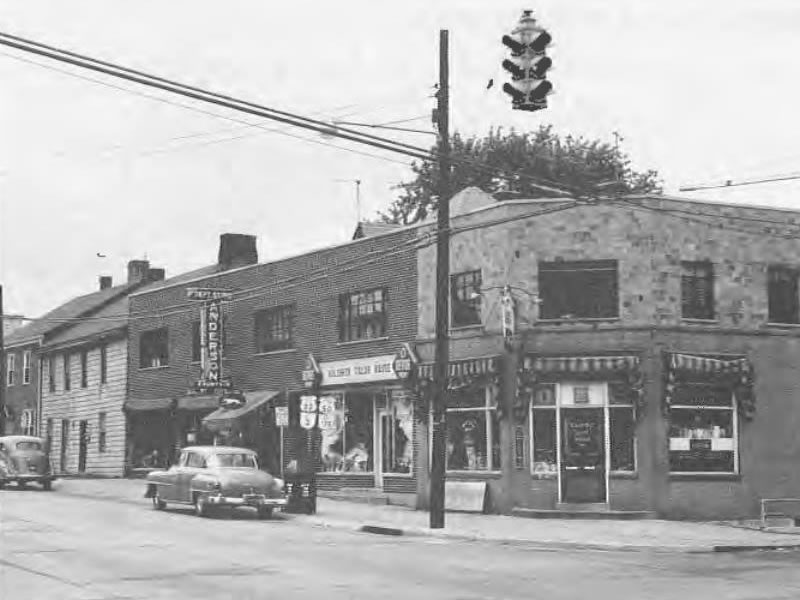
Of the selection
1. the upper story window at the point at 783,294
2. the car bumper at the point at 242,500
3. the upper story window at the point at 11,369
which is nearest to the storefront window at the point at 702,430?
the upper story window at the point at 783,294

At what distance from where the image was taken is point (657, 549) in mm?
21719

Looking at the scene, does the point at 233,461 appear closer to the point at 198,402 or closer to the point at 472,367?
the point at 472,367

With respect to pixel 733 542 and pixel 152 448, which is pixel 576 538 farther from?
pixel 152 448

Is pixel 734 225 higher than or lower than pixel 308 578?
higher

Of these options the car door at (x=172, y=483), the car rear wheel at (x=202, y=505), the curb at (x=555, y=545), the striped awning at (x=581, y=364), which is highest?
the striped awning at (x=581, y=364)

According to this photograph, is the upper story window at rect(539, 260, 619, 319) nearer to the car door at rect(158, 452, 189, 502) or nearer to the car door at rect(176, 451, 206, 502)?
the car door at rect(176, 451, 206, 502)

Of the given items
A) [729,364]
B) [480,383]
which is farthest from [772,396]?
[480,383]

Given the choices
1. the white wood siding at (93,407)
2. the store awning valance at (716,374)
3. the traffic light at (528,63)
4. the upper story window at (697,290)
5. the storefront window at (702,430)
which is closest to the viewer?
the traffic light at (528,63)

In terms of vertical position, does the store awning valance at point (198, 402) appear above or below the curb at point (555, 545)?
above

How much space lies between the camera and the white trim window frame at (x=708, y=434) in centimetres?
2836

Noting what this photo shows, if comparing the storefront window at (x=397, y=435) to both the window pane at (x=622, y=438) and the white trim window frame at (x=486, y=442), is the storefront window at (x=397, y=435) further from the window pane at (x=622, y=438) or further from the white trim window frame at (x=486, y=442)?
the window pane at (x=622, y=438)

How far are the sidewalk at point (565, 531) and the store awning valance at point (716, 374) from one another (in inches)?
126

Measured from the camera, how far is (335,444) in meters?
35.5

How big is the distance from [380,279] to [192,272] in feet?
68.6
